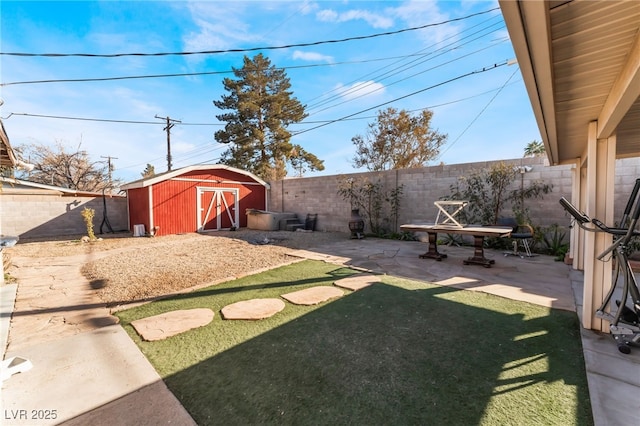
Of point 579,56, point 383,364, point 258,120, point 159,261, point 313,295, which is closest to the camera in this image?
point 579,56

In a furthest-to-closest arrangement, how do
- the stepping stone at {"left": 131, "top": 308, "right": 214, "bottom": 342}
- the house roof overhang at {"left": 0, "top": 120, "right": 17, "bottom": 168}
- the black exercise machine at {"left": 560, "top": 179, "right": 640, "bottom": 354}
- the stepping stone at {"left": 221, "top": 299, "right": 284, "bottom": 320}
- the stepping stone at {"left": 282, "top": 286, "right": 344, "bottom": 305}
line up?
the house roof overhang at {"left": 0, "top": 120, "right": 17, "bottom": 168} < the stepping stone at {"left": 282, "top": 286, "right": 344, "bottom": 305} < the stepping stone at {"left": 221, "top": 299, "right": 284, "bottom": 320} < the stepping stone at {"left": 131, "top": 308, "right": 214, "bottom": 342} < the black exercise machine at {"left": 560, "top": 179, "right": 640, "bottom": 354}

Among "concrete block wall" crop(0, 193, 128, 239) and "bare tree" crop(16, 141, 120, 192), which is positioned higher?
"bare tree" crop(16, 141, 120, 192)

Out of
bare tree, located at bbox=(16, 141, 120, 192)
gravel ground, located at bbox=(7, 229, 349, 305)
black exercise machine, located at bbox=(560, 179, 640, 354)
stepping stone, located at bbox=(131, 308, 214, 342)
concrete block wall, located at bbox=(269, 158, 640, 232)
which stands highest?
bare tree, located at bbox=(16, 141, 120, 192)

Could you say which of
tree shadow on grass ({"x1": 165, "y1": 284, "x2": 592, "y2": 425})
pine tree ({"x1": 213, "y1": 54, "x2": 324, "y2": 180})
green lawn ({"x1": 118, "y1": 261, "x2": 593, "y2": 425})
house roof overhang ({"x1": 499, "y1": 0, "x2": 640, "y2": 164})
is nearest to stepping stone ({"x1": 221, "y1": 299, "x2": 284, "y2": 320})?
green lawn ({"x1": 118, "y1": 261, "x2": 593, "y2": 425})

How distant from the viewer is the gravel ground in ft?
12.8

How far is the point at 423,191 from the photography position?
8.12m

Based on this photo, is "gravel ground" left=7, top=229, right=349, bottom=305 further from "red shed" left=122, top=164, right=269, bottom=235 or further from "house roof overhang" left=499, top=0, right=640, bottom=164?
"house roof overhang" left=499, top=0, right=640, bottom=164

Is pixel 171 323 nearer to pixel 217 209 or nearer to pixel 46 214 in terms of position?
pixel 217 209

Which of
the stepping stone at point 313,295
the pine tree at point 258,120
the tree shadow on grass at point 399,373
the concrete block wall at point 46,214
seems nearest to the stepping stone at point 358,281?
the stepping stone at point 313,295

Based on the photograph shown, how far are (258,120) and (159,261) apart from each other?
1470 centimetres

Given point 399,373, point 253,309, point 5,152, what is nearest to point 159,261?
point 5,152

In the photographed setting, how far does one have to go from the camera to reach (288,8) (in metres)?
6.37

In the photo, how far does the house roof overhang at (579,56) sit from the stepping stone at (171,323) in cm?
313

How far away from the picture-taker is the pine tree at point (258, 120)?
1786 cm
